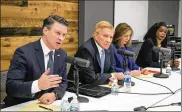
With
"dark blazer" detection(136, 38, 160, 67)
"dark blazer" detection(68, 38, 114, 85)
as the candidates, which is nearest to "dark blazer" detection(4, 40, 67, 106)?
"dark blazer" detection(68, 38, 114, 85)

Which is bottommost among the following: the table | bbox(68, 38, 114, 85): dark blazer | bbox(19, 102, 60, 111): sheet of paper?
A: the table

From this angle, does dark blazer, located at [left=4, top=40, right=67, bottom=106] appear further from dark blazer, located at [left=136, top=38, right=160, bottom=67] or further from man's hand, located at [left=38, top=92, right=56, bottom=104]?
dark blazer, located at [left=136, top=38, right=160, bottom=67]

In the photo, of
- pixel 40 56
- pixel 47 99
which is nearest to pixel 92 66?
pixel 40 56

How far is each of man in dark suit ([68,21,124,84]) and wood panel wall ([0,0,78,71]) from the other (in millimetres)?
1164

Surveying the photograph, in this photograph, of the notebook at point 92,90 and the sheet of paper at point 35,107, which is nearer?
the sheet of paper at point 35,107

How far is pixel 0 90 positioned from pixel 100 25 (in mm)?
1157

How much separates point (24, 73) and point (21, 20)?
1708 millimetres

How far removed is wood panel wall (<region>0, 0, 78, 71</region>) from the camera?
321 centimetres

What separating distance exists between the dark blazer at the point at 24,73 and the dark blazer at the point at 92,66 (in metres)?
0.34

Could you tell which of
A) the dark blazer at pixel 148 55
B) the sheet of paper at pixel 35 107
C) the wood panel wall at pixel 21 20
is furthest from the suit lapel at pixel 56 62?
the dark blazer at pixel 148 55

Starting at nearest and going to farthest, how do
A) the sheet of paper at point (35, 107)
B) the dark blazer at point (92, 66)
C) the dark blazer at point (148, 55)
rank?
the sheet of paper at point (35, 107) → the dark blazer at point (92, 66) → the dark blazer at point (148, 55)

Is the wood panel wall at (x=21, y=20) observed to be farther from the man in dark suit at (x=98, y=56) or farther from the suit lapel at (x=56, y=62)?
the suit lapel at (x=56, y=62)

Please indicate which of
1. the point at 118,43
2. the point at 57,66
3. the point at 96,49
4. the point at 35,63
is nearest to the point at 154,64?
the point at 118,43

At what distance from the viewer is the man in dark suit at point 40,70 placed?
5.70 feet
